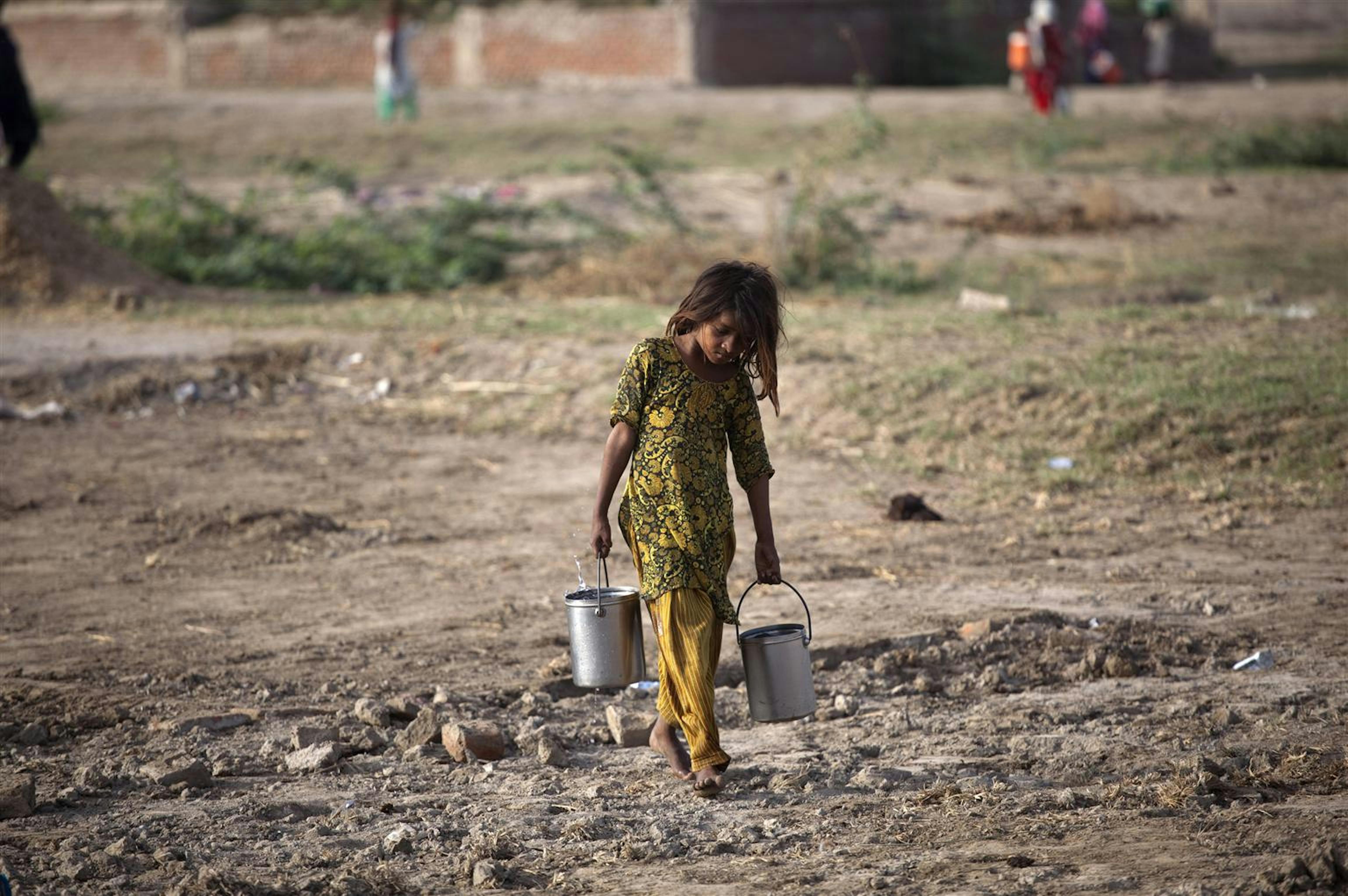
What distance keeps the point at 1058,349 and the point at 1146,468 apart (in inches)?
59.4

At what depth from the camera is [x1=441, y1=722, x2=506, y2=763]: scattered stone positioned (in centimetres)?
436

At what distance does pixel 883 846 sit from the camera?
366 cm

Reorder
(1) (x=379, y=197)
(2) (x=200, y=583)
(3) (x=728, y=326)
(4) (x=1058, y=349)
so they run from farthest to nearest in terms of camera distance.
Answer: (1) (x=379, y=197) < (4) (x=1058, y=349) < (2) (x=200, y=583) < (3) (x=728, y=326)

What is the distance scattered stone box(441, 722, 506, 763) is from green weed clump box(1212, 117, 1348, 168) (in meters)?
13.4

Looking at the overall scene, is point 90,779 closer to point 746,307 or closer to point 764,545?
point 764,545

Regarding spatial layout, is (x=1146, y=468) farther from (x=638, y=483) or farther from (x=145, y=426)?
(x=145, y=426)

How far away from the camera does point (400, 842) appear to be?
3.69m

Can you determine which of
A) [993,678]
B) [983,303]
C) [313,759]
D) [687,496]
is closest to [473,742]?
[313,759]

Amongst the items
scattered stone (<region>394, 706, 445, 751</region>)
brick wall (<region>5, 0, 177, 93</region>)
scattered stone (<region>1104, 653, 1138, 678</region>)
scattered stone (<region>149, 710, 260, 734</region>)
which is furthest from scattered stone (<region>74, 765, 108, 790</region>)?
brick wall (<region>5, 0, 177, 93</region>)

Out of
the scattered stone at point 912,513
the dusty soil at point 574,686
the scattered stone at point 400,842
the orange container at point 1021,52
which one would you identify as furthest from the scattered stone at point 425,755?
the orange container at point 1021,52

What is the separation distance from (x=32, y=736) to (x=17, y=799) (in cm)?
63

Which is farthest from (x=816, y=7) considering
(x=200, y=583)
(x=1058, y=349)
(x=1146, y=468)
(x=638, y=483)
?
(x=638, y=483)

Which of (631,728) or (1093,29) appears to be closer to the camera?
(631,728)

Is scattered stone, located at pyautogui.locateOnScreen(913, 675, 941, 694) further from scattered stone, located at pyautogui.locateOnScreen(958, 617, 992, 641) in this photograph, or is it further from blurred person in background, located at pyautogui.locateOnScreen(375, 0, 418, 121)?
blurred person in background, located at pyautogui.locateOnScreen(375, 0, 418, 121)
